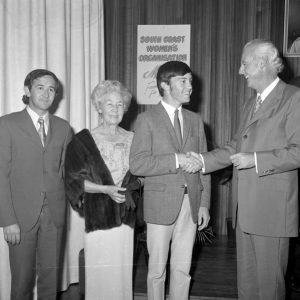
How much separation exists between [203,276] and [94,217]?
55.4 inches

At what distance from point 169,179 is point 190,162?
0.16 meters

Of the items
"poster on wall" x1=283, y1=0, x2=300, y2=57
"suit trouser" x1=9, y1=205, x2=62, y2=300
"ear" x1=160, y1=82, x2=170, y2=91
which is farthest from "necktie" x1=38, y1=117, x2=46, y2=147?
"poster on wall" x1=283, y1=0, x2=300, y2=57

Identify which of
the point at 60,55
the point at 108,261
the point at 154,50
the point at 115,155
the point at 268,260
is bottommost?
the point at 108,261

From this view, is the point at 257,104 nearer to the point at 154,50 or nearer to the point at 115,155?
the point at 115,155

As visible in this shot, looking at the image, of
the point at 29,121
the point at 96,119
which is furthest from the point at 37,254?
the point at 96,119

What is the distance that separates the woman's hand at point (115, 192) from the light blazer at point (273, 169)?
0.68 meters

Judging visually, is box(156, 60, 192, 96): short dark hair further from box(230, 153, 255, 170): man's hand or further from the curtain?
the curtain

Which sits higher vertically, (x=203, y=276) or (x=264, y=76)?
(x=264, y=76)

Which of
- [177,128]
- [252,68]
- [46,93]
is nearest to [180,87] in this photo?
[177,128]

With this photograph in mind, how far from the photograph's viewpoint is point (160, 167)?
2.24m

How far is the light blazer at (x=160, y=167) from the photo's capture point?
225cm

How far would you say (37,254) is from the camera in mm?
2463

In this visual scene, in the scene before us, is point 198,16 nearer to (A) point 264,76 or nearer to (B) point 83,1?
(B) point 83,1

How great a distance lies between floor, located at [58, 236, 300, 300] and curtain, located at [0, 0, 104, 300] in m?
0.54
